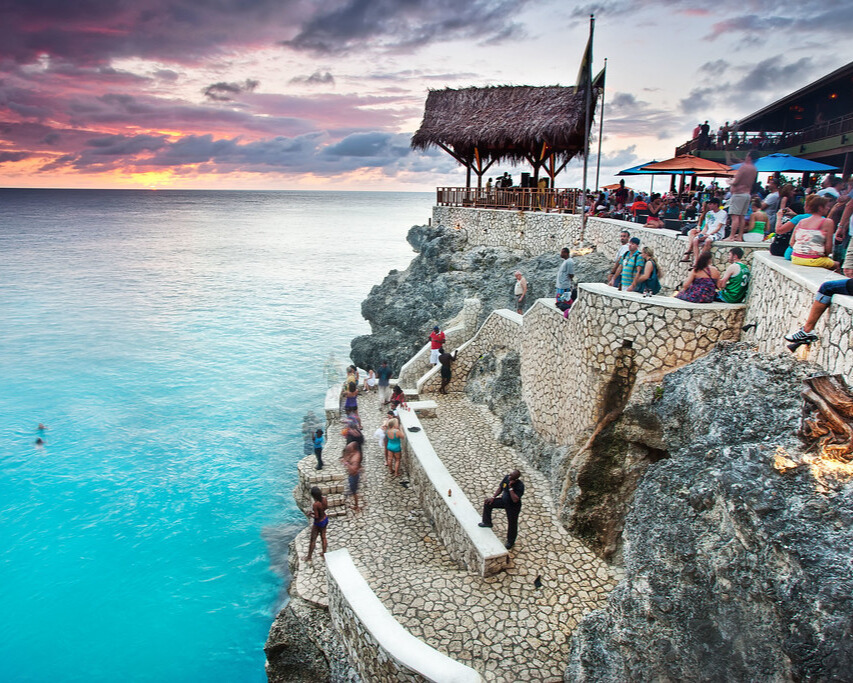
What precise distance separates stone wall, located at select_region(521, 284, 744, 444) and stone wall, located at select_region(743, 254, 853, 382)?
53 centimetres

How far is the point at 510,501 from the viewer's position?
25.7 ft

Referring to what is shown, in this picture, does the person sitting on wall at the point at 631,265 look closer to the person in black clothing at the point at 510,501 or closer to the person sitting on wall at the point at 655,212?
the person sitting on wall at the point at 655,212

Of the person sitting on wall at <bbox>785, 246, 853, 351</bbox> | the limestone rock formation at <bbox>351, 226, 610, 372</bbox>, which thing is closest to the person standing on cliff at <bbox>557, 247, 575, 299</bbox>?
the limestone rock formation at <bbox>351, 226, 610, 372</bbox>

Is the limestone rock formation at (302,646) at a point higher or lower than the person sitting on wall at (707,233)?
lower

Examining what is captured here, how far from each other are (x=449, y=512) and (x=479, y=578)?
4.28 ft

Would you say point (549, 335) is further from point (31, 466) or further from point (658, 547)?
point (31, 466)

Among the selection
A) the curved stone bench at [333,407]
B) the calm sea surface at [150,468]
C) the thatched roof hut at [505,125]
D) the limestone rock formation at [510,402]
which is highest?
the thatched roof hut at [505,125]

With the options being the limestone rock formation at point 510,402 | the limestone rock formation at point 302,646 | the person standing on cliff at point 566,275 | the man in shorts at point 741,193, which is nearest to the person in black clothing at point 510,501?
the limestone rock formation at point 510,402

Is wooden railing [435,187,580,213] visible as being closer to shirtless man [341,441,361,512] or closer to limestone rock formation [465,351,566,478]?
limestone rock formation [465,351,566,478]

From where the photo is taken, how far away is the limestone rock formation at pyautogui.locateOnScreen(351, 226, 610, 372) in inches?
813

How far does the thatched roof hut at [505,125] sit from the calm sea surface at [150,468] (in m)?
14.2

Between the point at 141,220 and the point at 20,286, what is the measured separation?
8550cm

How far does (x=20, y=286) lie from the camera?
47.5 m

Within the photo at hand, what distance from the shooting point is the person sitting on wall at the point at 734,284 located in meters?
7.39
